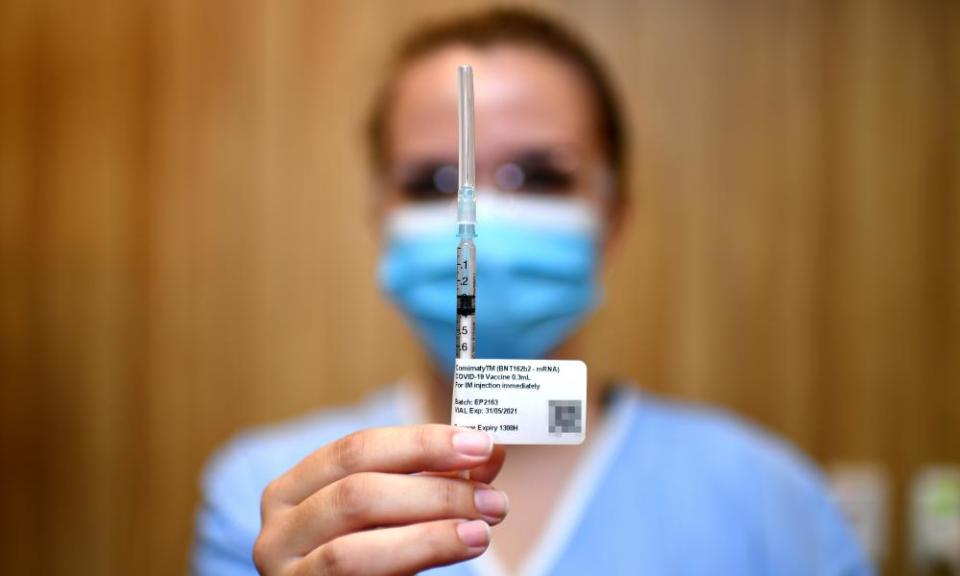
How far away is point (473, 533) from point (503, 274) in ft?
0.81

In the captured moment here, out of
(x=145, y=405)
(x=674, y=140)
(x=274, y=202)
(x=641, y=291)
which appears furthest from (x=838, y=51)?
(x=145, y=405)

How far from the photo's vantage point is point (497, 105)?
0.60 meters

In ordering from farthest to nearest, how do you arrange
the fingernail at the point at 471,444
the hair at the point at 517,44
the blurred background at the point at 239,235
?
1. the blurred background at the point at 239,235
2. the hair at the point at 517,44
3. the fingernail at the point at 471,444

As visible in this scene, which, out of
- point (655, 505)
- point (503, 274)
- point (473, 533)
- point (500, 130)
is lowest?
point (655, 505)

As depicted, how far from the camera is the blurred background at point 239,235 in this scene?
98 cm

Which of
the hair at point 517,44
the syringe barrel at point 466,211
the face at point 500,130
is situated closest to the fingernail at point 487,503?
the syringe barrel at point 466,211

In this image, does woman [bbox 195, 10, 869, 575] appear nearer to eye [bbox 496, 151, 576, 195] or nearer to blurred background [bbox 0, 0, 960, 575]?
Result: eye [bbox 496, 151, 576, 195]

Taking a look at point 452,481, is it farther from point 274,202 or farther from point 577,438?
point 274,202

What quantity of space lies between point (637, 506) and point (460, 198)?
0.45m

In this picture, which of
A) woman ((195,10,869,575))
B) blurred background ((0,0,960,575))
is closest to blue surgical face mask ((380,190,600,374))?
woman ((195,10,869,575))

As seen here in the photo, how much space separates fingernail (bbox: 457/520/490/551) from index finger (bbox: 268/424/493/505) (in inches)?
1.2

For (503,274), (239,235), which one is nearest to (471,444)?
(503,274)

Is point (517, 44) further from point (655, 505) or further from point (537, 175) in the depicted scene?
point (655, 505)

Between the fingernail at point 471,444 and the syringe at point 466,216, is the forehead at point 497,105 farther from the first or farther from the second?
the fingernail at point 471,444
